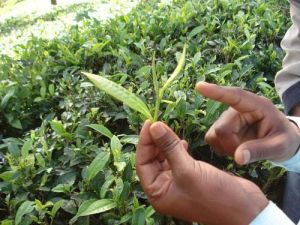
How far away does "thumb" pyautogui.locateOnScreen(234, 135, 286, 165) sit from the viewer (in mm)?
1190

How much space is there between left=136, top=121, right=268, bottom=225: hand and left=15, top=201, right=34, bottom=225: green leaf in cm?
41

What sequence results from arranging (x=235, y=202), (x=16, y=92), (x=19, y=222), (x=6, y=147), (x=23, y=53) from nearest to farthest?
(x=235, y=202) < (x=19, y=222) < (x=6, y=147) < (x=16, y=92) < (x=23, y=53)

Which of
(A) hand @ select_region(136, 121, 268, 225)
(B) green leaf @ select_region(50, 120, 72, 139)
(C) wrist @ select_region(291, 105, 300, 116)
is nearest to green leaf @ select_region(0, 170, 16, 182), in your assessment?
(B) green leaf @ select_region(50, 120, 72, 139)

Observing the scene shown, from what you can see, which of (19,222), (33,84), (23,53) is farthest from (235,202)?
(23,53)

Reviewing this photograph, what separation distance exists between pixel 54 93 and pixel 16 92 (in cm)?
17

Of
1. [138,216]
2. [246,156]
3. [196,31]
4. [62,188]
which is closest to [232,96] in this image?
[246,156]

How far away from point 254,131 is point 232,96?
262mm

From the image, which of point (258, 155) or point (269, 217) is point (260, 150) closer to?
point (258, 155)

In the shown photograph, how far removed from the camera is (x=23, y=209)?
1.39 meters

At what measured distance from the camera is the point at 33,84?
2.22 metres

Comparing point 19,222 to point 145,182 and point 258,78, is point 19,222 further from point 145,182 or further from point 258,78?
point 258,78

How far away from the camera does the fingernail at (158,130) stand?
1094 mm

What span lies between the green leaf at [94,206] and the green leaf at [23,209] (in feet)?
0.51

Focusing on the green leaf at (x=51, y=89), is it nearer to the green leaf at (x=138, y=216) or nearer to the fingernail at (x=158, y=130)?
the green leaf at (x=138, y=216)
